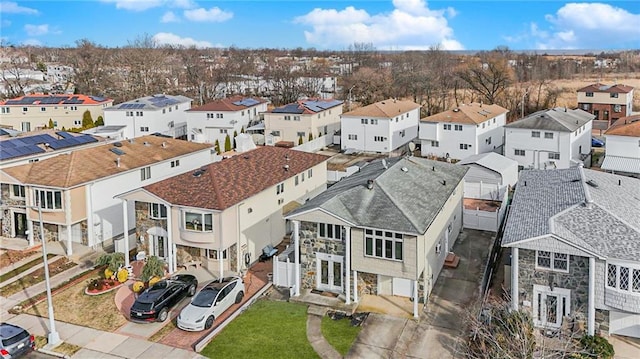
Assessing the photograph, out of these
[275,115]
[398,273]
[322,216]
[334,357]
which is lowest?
[334,357]

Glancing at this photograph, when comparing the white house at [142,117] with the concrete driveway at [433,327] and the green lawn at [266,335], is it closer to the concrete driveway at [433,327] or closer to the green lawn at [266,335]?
the green lawn at [266,335]

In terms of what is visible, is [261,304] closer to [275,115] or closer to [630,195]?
[630,195]

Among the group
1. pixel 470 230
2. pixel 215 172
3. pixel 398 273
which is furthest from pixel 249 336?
pixel 470 230

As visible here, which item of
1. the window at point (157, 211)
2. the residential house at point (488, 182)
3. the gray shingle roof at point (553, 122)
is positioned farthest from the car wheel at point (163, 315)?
the gray shingle roof at point (553, 122)

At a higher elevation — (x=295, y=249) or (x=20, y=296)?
(x=295, y=249)

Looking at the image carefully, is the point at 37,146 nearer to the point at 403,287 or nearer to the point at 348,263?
the point at 348,263

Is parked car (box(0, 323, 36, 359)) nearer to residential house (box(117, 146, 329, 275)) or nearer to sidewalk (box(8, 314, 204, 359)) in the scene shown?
sidewalk (box(8, 314, 204, 359))

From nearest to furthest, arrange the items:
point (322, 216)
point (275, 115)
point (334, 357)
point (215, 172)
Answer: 1. point (334, 357)
2. point (322, 216)
3. point (215, 172)
4. point (275, 115)
